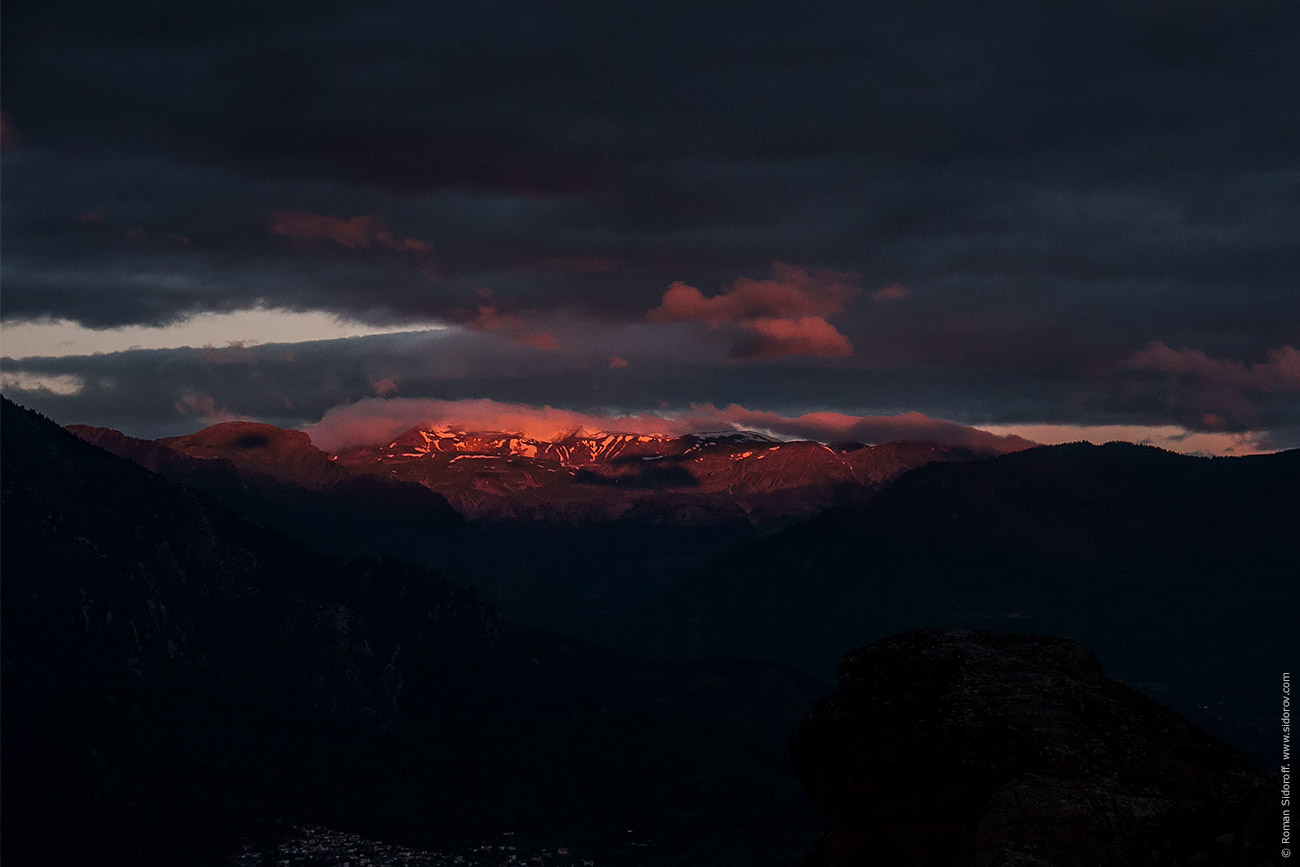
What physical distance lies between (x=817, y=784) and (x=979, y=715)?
792cm

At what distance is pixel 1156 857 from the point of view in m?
37.3

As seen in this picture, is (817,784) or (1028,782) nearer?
(1028,782)

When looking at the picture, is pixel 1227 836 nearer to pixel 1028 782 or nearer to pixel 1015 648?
pixel 1028 782

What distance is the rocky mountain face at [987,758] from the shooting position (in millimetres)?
45125

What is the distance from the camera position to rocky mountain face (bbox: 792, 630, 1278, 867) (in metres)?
45.1

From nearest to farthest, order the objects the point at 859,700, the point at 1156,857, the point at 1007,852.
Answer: the point at 1156,857, the point at 1007,852, the point at 859,700

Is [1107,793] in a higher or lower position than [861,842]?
higher

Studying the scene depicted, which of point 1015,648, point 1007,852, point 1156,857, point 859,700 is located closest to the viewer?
point 1156,857

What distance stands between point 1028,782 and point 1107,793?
2.50 meters

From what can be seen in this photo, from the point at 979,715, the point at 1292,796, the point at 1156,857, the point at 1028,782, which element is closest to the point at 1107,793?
the point at 1028,782

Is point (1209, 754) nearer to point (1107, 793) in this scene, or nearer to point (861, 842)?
point (1107, 793)

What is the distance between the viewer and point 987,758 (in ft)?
161

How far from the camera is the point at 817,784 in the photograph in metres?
55.3

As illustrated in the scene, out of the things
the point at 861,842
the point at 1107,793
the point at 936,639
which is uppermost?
the point at 936,639
